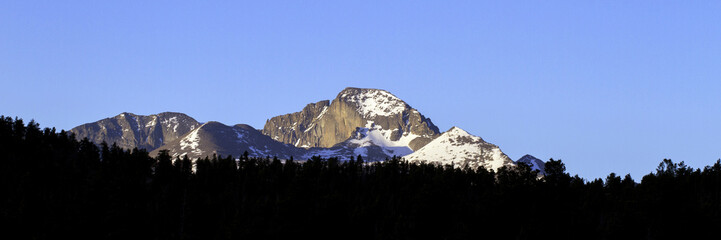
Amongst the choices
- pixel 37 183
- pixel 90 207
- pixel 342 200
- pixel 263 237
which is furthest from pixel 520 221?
pixel 37 183

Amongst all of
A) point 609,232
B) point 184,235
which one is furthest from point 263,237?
point 609,232

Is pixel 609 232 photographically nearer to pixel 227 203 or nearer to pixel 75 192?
pixel 227 203

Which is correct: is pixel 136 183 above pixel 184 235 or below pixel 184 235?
above

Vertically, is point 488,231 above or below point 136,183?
below

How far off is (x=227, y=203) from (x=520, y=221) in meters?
52.6

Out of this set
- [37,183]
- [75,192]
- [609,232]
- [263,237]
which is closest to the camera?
[263,237]

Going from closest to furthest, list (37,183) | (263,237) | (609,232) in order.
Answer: (263,237) < (609,232) < (37,183)

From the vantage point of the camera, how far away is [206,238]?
6132 inches

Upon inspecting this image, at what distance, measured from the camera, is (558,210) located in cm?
17850

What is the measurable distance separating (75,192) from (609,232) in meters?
89.7

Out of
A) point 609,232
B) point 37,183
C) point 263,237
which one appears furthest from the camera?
point 37,183

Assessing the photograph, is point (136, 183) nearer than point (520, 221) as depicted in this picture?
No

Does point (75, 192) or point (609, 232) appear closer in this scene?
point (609, 232)

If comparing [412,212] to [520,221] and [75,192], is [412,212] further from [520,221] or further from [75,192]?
[75,192]
